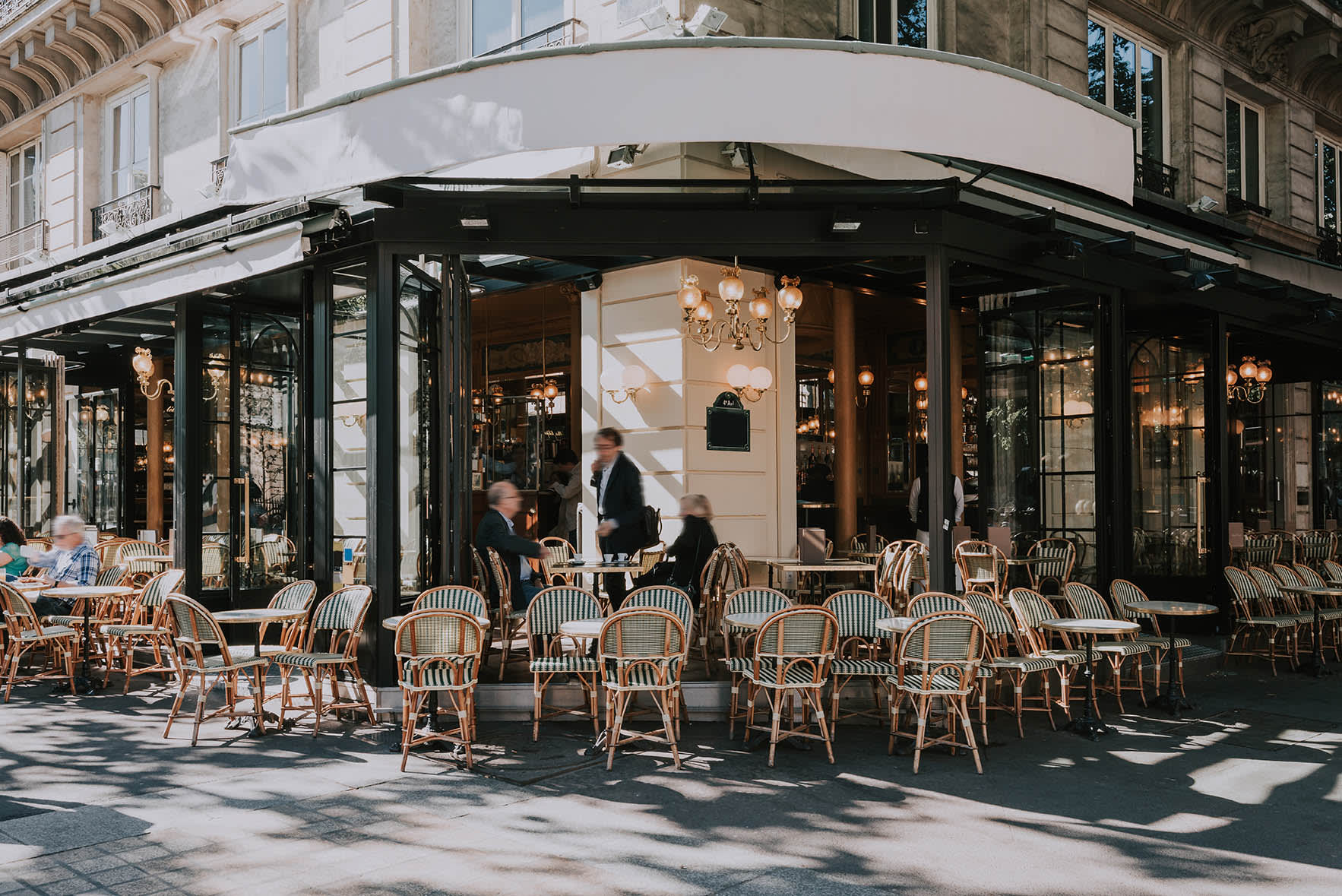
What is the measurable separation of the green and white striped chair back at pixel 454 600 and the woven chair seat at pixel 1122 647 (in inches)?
169

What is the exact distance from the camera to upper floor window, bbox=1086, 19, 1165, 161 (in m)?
12.8

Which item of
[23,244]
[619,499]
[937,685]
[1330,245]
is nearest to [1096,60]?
[1330,245]

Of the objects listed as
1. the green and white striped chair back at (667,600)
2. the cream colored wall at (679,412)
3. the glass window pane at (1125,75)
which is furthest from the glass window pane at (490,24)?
the glass window pane at (1125,75)

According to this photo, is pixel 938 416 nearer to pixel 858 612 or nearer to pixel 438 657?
pixel 858 612

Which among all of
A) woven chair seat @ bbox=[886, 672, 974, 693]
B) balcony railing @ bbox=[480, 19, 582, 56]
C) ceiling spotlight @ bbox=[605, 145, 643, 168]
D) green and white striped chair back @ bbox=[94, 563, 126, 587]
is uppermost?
balcony railing @ bbox=[480, 19, 582, 56]

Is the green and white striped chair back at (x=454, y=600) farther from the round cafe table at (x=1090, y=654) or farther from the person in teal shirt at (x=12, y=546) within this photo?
the person in teal shirt at (x=12, y=546)

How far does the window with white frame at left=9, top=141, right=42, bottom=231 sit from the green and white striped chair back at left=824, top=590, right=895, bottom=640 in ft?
47.9

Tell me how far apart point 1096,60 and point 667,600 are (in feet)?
32.3

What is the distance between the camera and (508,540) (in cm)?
→ 779

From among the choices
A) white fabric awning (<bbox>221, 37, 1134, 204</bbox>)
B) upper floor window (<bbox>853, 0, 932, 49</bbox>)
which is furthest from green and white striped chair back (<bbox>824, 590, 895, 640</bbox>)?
upper floor window (<bbox>853, 0, 932, 49</bbox>)

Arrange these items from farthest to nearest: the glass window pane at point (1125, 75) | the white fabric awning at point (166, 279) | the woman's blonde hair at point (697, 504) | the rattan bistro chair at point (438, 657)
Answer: the glass window pane at point (1125, 75)
the woman's blonde hair at point (697, 504)
the white fabric awning at point (166, 279)
the rattan bistro chair at point (438, 657)

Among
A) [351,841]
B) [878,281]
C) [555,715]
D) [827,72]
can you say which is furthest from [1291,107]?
[351,841]

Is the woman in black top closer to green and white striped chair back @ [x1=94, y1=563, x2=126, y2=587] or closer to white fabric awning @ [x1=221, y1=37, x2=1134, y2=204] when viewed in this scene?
white fabric awning @ [x1=221, y1=37, x2=1134, y2=204]

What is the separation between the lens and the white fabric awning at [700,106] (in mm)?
5559
